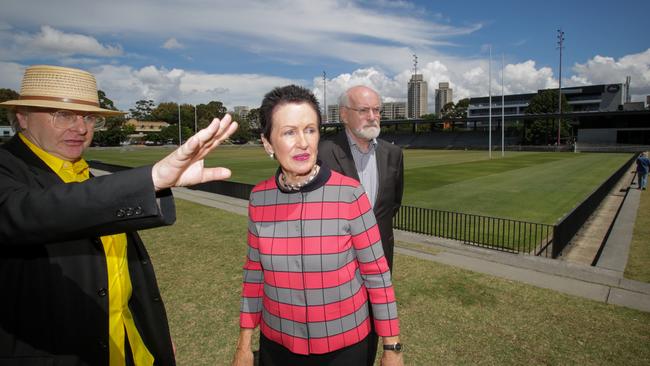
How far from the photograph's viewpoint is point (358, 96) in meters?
3.75

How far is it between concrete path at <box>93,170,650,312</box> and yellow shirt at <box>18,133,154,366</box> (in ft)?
21.5

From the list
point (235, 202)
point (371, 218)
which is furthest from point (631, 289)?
point (235, 202)

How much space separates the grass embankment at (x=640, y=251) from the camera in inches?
293

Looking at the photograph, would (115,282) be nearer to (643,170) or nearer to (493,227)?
(493,227)

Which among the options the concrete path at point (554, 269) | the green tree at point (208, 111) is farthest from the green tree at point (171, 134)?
the concrete path at point (554, 269)

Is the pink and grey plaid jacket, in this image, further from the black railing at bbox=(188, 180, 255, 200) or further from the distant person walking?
the distant person walking

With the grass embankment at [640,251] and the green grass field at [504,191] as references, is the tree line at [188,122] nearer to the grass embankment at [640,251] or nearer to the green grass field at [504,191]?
the green grass field at [504,191]

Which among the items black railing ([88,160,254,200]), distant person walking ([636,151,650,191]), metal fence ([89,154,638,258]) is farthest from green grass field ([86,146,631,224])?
black railing ([88,160,254,200])

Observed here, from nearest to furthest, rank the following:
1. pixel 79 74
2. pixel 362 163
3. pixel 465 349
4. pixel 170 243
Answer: pixel 79 74, pixel 362 163, pixel 465 349, pixel 170 243

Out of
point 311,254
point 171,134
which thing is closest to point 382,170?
point 311,254

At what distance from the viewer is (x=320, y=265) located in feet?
6.88

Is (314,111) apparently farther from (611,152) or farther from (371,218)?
(611,152)

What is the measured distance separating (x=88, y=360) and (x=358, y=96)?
3.02 meters

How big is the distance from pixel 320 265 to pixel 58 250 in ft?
4.26
